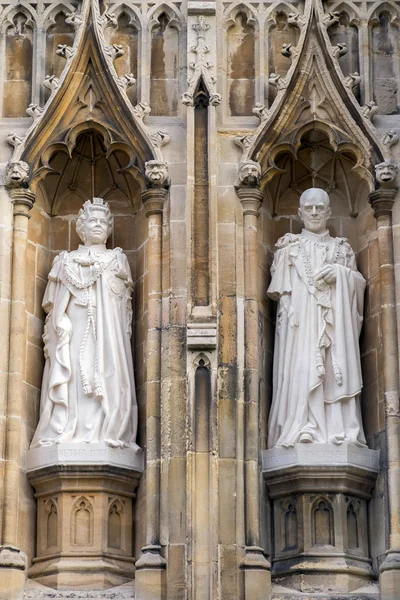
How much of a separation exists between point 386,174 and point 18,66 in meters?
3.95

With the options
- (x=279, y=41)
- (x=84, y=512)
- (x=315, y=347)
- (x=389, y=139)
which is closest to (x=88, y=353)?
(x=84, y=512)

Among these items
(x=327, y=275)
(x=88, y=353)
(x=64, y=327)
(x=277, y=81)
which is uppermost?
(x=277, y=81)

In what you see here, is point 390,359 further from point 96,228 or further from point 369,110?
point 96,228

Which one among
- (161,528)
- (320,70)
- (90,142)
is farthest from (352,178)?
(161,528)

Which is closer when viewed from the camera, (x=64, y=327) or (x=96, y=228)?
(x=64, y=327)

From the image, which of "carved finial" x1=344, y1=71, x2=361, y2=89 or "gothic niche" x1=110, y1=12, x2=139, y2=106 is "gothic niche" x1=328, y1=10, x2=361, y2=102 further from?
"gothic niche" x1=110, y1=12, x2=139, y2=106

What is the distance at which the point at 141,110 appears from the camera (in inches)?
856

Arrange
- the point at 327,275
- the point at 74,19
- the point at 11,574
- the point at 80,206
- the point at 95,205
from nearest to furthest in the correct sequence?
the point at 11,574 → the point at 327,275 → the point at 95,205 → the point at 74,19 → the point at 80,206

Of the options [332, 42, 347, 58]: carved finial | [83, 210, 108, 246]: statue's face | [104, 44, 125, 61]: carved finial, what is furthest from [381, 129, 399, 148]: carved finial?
[83, 210, 108, 246]: statue's face

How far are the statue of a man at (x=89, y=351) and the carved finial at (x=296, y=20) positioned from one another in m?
2.91

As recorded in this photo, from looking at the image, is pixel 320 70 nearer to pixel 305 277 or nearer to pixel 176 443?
pixel 305 277

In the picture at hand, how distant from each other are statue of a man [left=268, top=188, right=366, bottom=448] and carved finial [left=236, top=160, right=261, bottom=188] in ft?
1.92

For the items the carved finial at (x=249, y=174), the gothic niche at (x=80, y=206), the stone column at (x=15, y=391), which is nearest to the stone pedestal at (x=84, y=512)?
the stone column at (x=15, y=391)

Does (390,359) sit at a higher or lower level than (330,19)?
lower
